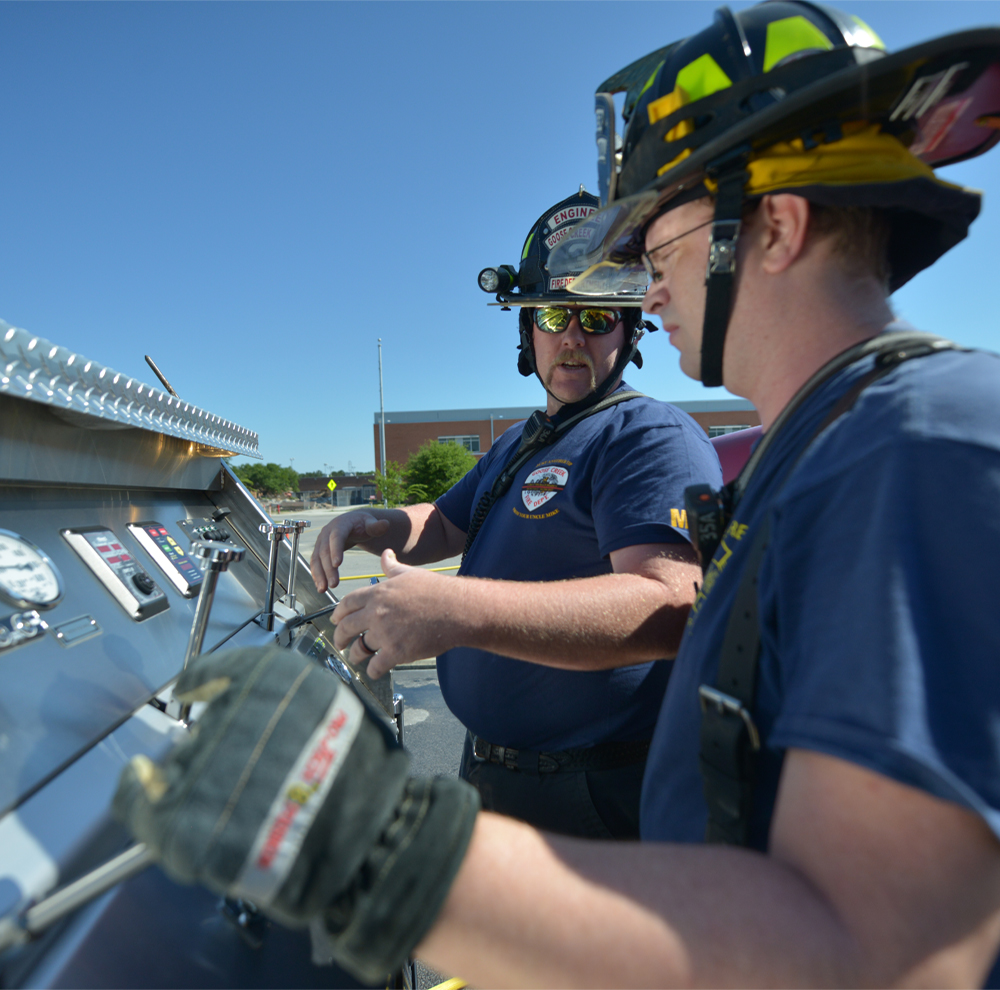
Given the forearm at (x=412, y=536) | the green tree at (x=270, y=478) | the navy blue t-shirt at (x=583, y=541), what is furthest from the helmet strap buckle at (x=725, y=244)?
the green tree at (x=270, y=478)

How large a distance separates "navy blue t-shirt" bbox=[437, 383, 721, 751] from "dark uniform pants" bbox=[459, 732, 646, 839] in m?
0.10

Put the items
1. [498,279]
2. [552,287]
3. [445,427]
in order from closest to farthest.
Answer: [552,287]
[498,279]
[445,427]

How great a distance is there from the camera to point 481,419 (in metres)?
45.5

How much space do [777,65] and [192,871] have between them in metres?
1.43

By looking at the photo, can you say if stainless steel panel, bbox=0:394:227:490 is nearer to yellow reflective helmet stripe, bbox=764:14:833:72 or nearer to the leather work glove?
the leather work glove

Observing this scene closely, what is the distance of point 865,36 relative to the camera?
1.07m

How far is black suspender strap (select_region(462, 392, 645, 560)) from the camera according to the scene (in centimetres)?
204

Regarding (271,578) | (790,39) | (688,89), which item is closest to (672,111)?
(688,89)

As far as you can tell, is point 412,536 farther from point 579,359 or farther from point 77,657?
point 77,657

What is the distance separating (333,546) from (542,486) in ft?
2.50

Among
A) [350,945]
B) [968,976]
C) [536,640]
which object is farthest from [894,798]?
[536,640]

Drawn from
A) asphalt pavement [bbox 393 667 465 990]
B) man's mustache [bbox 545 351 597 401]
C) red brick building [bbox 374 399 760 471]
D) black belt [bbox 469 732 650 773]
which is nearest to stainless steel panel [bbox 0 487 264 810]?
black belt [bbox 469 732 650 773]

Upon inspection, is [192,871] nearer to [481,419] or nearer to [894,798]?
[894,798]

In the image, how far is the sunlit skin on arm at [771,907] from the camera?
0.54m
